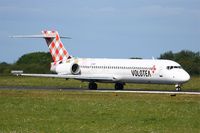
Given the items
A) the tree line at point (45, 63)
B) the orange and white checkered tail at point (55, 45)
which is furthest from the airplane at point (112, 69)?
the tree line at point (45, 63)

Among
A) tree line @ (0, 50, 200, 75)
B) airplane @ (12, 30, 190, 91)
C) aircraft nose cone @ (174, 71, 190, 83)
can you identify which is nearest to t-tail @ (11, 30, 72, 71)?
airplane @ (12, 30, 190, 91)

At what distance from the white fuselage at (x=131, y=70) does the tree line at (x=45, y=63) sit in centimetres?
2958

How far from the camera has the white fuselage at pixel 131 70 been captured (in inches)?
1924

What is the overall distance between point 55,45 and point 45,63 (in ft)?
134

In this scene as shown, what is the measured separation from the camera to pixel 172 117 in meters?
22.7

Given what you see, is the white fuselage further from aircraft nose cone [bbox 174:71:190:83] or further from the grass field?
the grass field

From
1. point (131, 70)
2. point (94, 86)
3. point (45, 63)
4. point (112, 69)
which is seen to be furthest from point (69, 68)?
point (45, 63)

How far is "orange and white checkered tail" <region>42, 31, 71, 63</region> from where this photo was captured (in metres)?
55.8

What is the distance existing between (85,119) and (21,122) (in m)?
2.36

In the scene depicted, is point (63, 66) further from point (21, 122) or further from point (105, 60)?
point (21, 122)

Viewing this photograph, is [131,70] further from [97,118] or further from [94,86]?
[97,118]

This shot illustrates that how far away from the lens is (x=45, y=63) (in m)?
97.4

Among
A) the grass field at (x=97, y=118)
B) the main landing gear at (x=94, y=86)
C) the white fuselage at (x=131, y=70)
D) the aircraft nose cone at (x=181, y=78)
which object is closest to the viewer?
the grass field at (x=97, y=118)

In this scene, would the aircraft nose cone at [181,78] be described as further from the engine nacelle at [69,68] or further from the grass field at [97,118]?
the grass field at [97,118]
